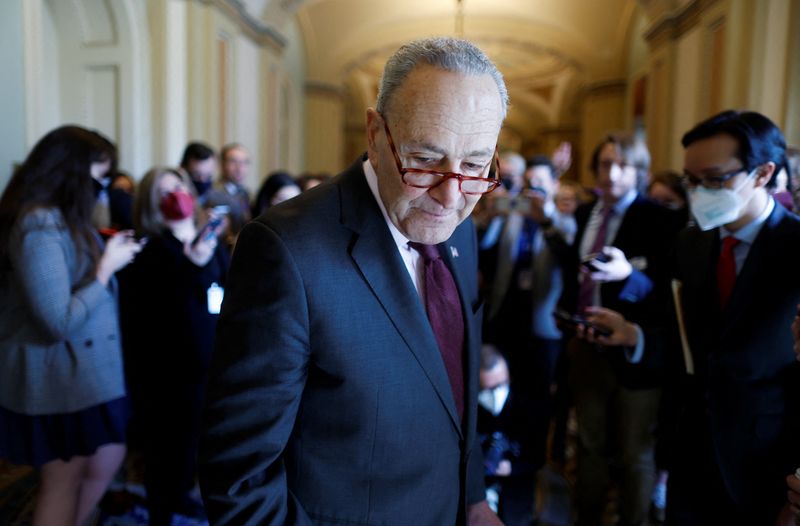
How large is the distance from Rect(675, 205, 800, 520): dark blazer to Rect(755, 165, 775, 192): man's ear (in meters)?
0.10

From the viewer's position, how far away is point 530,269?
359cm

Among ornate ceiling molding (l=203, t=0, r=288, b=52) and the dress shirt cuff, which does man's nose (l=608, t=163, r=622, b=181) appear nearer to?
the dress shirt cuff

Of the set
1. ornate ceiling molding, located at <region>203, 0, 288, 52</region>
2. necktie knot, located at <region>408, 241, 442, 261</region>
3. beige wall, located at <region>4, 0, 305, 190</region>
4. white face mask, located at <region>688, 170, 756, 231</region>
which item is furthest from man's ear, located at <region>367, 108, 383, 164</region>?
ornate ceiling molding, located at <region>203, 0, 288, 52</region>

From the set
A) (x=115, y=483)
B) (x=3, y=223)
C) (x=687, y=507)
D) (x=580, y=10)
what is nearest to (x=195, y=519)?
(x=115, y=483)

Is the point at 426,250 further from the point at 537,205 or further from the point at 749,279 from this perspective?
the point at 537,205

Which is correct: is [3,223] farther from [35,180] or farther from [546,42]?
[546,42]

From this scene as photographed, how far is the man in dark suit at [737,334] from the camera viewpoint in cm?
164

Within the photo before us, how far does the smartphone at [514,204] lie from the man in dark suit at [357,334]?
246 centimetres

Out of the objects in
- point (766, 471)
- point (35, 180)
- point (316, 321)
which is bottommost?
point (766, 471)

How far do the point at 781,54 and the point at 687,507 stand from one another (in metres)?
4.68

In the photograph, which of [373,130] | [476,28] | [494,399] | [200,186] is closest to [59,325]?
[373,130]

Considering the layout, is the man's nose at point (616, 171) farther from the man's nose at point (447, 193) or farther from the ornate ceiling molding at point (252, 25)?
the ornate ceiling molding at point (252, 25)

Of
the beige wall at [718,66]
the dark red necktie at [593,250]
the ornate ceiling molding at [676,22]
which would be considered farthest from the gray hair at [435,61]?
the ornate ceiling molding at [676,22]

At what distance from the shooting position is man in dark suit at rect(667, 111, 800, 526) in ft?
5.37
